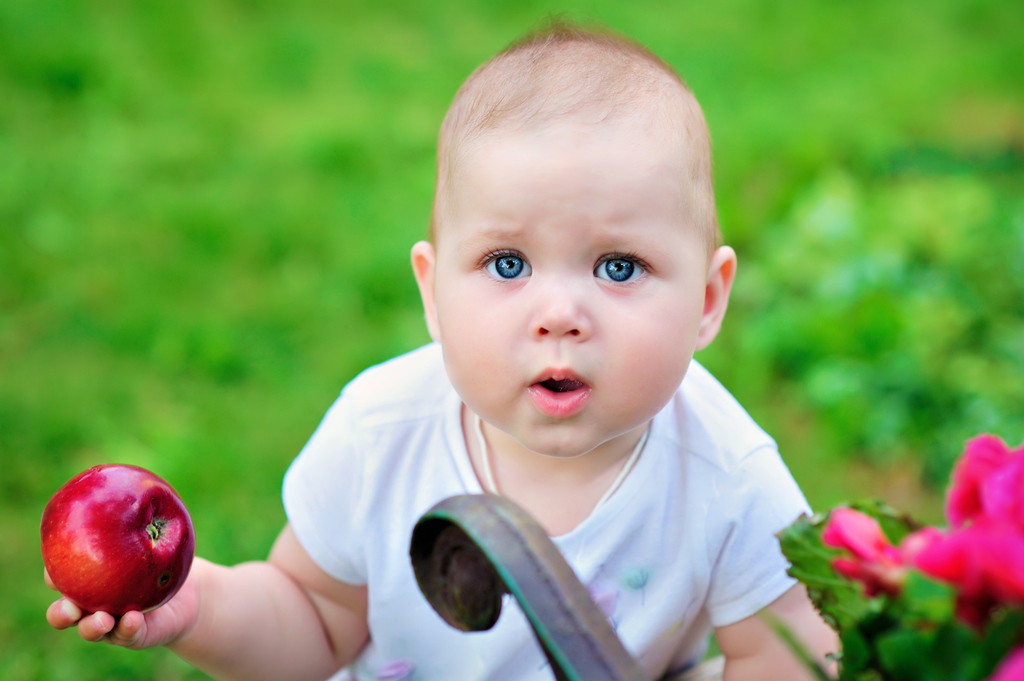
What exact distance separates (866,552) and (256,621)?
1.10 m

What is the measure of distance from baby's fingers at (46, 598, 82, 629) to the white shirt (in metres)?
0.39

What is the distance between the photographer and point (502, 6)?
6141 mm

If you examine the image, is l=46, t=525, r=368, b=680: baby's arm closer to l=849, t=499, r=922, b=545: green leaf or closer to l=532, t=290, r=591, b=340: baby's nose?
l=532, t=290, r=591, b=340: baby's nose

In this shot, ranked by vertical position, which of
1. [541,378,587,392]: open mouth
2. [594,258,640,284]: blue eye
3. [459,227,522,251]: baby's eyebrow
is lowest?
[541,378,587,392]: open mouth

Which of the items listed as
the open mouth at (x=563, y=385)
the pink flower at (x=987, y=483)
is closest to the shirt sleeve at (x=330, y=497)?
the open mouth at (x=563, y=385)

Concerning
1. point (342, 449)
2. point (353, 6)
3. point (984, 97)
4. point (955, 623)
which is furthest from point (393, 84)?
point (955, 623)

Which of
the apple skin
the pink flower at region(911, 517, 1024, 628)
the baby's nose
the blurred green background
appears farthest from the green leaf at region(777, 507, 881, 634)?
the blurred green background

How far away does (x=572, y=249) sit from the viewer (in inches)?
50.2

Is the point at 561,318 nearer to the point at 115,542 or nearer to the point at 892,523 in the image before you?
the point at 892,523

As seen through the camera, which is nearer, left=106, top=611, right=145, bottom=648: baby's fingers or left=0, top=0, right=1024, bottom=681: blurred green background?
left=106, top=611, right=145, bottom=648: baby's fingers

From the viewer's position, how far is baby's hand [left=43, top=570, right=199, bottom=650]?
4.30 feet

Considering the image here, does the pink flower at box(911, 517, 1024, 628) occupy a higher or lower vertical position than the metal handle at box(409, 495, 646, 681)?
higher

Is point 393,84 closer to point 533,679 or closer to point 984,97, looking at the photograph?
point 984,97

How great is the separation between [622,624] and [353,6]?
5234 mm
